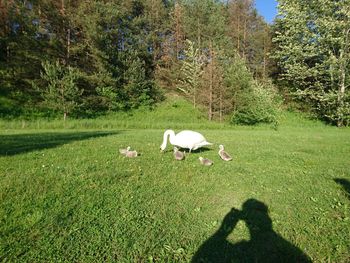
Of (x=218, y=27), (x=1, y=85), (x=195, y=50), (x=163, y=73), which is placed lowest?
(x=1, y=85)

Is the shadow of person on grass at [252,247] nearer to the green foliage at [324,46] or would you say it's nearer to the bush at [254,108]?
the bush at [254,108]

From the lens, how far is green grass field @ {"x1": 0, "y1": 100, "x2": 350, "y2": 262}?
438cm

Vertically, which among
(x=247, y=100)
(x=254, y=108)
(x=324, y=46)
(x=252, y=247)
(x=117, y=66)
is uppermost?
(x=324, y=46)

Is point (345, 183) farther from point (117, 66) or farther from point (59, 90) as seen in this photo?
point (117, 66)

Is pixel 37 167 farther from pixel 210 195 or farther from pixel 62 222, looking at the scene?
pixel 210 195

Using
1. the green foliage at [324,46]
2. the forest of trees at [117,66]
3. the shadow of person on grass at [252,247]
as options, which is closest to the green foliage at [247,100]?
the forest of trees at [117,66]

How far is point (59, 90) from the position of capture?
26.4 m

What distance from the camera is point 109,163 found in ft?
29.0

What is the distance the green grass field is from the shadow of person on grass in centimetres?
2

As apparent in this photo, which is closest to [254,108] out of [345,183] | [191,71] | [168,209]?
[191,71]

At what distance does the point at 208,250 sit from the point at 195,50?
41383 mm

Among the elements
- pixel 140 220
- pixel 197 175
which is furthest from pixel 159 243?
pixel 197 175

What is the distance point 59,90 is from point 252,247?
26360 millimetres

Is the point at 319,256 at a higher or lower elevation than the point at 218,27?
lower
